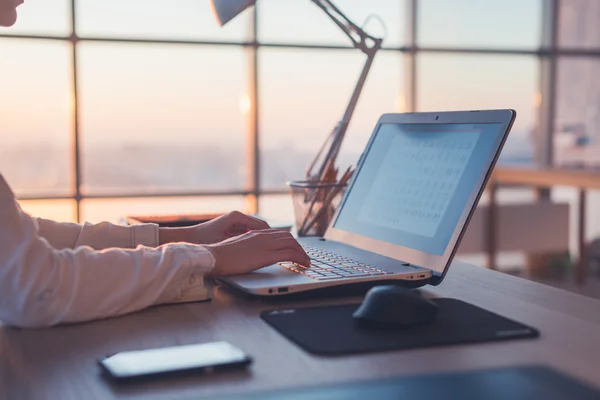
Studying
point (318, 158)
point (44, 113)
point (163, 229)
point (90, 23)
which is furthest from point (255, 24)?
point (163, 229)

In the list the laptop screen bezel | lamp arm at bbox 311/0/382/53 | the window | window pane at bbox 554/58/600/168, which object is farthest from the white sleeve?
window pane at bbox 554/58/600/168

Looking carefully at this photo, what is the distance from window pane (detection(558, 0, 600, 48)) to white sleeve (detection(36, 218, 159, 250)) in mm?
4143

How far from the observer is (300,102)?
4227 millimetres

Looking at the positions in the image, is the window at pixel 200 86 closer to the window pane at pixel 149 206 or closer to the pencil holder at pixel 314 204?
the window pane at pixel 149 206

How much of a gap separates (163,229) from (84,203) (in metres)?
2.68

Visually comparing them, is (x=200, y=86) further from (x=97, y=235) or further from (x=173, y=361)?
(x=173, y=361)

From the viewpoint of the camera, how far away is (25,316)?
917 mm

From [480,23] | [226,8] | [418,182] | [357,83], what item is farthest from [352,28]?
[480,23]

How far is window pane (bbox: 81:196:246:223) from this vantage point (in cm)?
390

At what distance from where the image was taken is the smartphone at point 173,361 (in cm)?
72

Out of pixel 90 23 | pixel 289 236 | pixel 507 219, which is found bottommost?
pixel 507 219

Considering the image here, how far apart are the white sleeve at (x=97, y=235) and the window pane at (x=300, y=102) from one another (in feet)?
9.41

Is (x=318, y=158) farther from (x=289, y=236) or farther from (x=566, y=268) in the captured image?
(x=566, y=268)

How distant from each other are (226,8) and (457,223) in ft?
2.63
